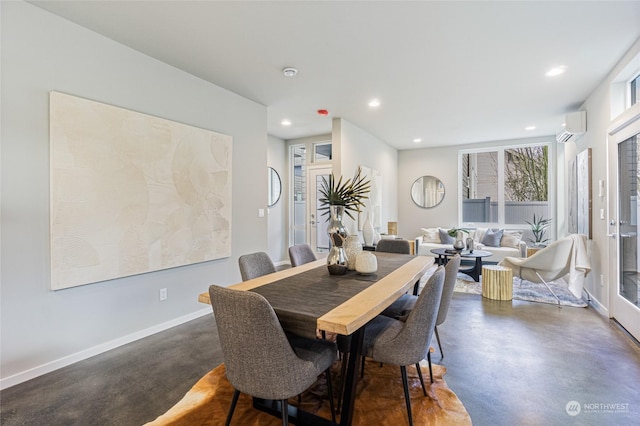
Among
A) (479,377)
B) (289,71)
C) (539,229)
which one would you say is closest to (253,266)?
(479,377)

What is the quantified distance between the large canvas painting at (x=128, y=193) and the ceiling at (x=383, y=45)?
0.76 metres

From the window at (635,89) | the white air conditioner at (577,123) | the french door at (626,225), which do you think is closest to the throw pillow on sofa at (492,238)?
the white air conditioner at (577,123)

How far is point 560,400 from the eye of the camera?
1946 millimetres

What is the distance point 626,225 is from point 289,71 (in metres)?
3.68

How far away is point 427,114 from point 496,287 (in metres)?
2.77

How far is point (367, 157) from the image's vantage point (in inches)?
242

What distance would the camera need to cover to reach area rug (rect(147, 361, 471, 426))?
68.2 inches

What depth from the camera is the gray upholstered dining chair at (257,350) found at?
1.28m

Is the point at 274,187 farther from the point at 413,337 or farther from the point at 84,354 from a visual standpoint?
the point at 413,337

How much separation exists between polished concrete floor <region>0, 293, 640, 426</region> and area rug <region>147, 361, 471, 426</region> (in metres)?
0.10

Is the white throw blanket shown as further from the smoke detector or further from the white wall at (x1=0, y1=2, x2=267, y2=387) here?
the white wall at (x1=0, y1=2, x2=267, y2=387)

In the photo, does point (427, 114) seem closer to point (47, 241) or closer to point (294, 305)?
point (294, 305)

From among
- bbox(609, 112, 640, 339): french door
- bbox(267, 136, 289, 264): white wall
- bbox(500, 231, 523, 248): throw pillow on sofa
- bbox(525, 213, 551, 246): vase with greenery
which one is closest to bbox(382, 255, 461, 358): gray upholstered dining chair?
bbox(609, 112, 640, 339): french door

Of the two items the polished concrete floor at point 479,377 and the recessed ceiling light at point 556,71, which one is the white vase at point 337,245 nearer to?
the polished concrete floor at point 479,377
